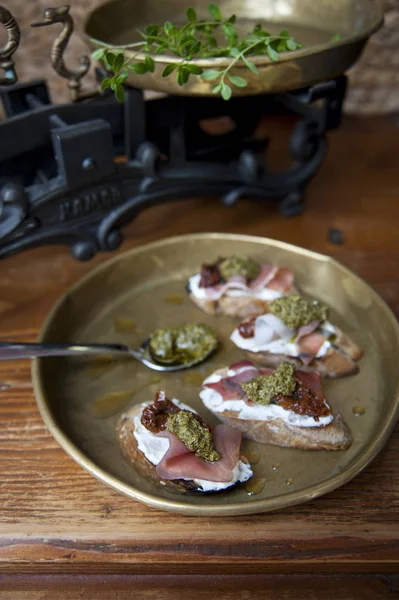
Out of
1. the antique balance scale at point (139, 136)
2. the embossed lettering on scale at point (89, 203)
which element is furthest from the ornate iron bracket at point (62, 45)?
the embossed lettering on scale at point (89, 203)

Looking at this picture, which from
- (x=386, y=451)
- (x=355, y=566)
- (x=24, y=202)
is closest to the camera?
(x=355, y=566)

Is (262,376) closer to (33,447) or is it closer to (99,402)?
(99,402)

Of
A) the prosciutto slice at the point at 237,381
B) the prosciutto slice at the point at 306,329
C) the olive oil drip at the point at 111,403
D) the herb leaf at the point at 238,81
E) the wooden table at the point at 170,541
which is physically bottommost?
the wooden table at the point at 170,541

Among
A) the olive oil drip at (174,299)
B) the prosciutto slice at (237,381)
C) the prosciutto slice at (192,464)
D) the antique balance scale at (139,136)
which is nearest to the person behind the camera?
the prosciutto slice at (192,464)

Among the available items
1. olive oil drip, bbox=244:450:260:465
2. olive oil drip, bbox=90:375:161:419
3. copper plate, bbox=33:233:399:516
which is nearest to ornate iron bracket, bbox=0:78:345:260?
copper plate, bbox=33:233:399:516

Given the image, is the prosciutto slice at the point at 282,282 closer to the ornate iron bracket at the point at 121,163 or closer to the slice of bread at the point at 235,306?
the slice of bread at the point at 235,306

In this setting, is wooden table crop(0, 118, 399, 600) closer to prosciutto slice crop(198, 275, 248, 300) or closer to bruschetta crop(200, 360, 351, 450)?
bruschetta crop(200, 360, 351, 450)

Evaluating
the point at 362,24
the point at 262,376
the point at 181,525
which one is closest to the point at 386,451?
the point at 262,376

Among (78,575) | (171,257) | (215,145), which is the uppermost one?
(215,145)
